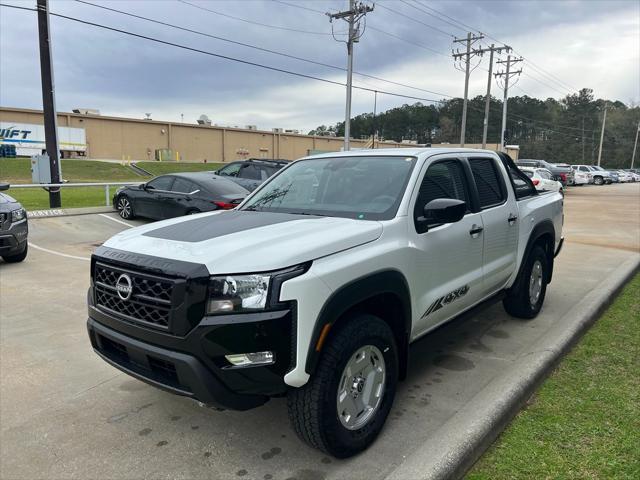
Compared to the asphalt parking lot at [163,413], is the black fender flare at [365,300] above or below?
above

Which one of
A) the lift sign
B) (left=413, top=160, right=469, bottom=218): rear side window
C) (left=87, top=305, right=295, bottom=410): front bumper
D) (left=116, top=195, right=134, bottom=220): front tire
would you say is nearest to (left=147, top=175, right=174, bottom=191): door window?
(left=116, top=195, right=134, bottom=220): front tire

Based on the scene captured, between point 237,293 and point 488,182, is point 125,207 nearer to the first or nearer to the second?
point 488,182

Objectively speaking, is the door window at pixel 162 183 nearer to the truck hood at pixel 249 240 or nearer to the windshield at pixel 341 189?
the windshield at pixel 341 189

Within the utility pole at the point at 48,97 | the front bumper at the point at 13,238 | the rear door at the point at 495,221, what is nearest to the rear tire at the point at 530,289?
the rear door at the point at 495,221

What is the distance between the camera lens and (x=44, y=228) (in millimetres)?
11219

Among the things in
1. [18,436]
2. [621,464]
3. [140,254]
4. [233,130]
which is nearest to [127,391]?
[18,436]

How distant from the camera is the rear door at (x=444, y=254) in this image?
3310 millimetres

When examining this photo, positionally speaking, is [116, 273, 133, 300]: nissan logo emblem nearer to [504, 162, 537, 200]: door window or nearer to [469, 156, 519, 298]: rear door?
→ [469, 156, 519, 298]: rear door

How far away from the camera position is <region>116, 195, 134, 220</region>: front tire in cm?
1290

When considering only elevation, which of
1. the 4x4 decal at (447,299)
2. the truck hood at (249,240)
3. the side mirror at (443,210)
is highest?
the side mirror at (443,210)

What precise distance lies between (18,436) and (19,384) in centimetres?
85

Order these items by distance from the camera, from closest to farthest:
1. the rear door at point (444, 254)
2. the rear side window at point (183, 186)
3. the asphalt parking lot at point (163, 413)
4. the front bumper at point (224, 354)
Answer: the front bumper at point (224, 354) → the asphalt parking lot at point (163, 413) → the rear door at point (444, 254) → the rear side window at point (183, 186)

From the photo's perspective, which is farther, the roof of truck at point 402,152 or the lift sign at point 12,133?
the lift sign at point 12,133

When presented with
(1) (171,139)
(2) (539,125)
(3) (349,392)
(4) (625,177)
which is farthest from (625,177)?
(3) (349,392)
